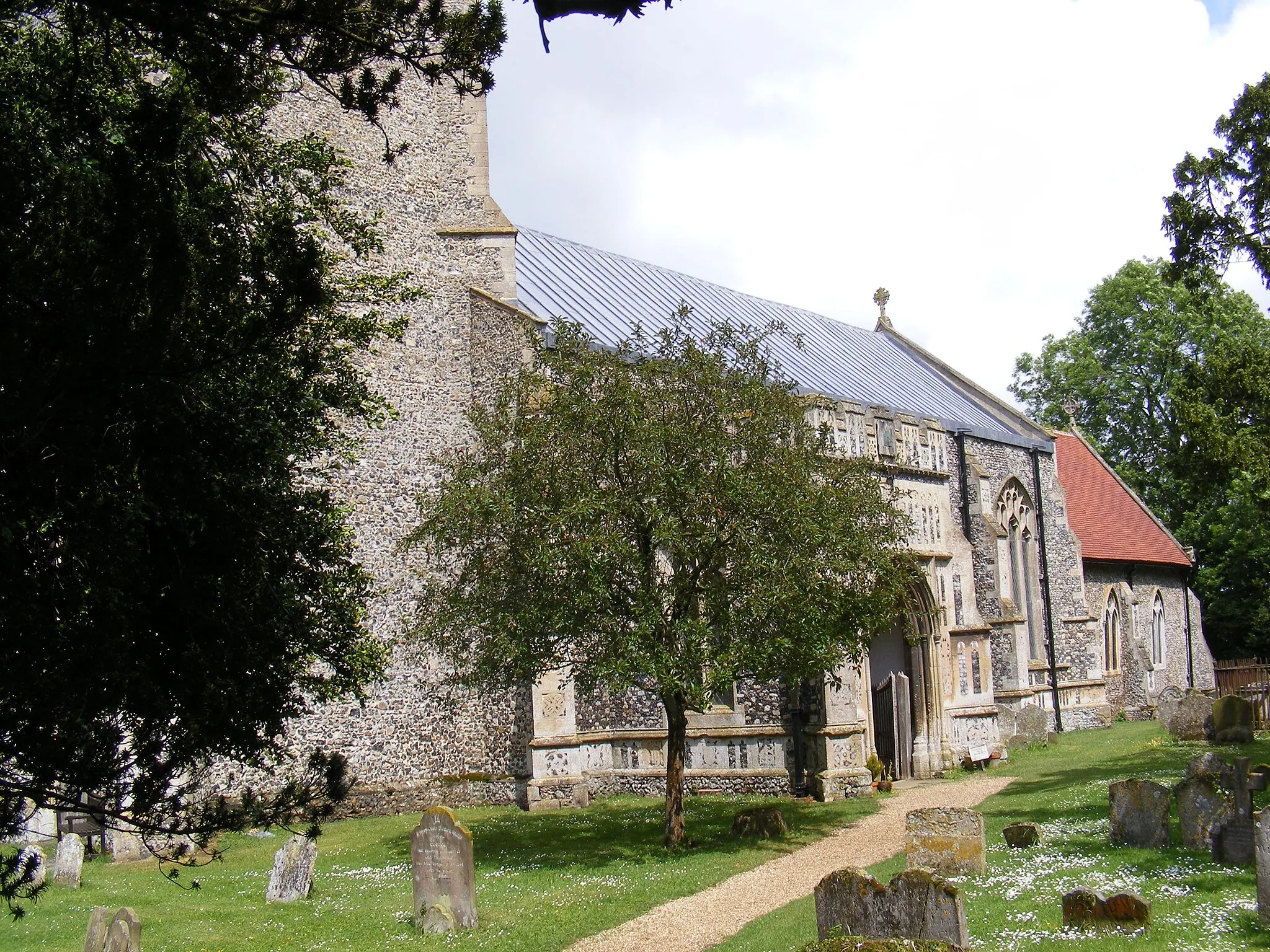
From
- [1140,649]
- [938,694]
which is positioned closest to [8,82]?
[938,694]

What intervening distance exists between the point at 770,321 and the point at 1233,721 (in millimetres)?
10657

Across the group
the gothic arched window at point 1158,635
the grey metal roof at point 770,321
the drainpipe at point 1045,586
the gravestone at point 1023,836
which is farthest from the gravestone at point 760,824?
the gothic arched window at point 1158,635

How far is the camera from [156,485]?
5812mm

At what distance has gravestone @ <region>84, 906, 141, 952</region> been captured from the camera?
8539mm

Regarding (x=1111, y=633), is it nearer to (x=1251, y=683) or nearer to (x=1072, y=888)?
(x=1251, y=683)

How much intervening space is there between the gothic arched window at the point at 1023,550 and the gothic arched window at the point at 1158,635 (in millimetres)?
6120

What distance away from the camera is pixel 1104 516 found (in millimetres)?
31281

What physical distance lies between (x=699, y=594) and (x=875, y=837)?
332cm

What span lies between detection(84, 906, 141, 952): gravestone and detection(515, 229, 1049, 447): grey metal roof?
38.4 ft

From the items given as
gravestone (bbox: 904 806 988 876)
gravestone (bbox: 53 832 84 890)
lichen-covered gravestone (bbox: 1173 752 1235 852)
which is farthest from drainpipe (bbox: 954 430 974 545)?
gravestone (bbox: 53 832 84 890)

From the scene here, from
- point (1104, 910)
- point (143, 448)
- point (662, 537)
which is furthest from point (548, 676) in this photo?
point (143, 448)

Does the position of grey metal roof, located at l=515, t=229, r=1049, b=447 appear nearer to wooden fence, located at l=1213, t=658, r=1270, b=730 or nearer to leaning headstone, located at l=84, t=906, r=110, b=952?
wooden fence, located at l=1213, t=658, r=1270, b=730

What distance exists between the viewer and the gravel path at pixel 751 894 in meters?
9.07

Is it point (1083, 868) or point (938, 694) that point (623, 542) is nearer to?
point (1083, 868)
